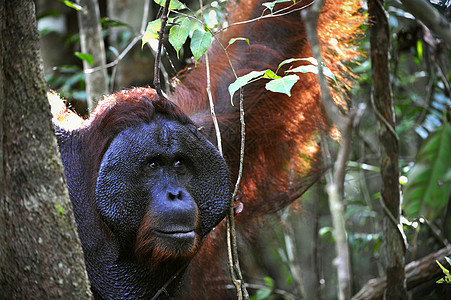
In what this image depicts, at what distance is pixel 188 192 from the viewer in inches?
79.8

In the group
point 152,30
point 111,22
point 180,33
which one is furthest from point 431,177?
point 111,22

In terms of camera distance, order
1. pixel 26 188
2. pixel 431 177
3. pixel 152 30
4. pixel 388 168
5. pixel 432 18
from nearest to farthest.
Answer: pixel 431 177 < pixel 432 18 < pixel 26 188 < pixel 152 30 < pixel 388 168

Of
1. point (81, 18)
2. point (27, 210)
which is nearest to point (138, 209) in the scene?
point (27, 210)

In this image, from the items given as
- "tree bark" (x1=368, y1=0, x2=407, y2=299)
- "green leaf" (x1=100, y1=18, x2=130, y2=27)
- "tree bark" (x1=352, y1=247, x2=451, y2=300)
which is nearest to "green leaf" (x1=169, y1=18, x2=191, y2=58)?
"tree bark" (x1=368, y1=0, x2=407, y2=299)

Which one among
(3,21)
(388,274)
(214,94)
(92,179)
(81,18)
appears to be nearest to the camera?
(3,21)

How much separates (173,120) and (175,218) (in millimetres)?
433

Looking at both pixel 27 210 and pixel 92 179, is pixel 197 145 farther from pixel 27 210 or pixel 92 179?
pixel 27 210

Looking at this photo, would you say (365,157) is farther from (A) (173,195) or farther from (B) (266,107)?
(A) (173,195)

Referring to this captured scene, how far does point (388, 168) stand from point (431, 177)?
5.03 ft

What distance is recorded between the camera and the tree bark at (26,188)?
50.0 inches

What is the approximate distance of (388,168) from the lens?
96.1 inches

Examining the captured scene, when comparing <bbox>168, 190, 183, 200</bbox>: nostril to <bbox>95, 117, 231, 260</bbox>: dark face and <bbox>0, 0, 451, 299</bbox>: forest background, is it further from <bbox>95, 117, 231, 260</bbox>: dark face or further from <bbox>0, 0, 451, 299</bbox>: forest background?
<bbox>0, 0, 451, 299</bbox>: forest background

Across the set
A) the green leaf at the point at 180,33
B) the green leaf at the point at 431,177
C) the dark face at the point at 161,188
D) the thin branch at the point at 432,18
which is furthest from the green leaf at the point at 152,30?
the green leaf at the point at 431,177

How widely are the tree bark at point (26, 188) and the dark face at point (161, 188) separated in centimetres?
64
